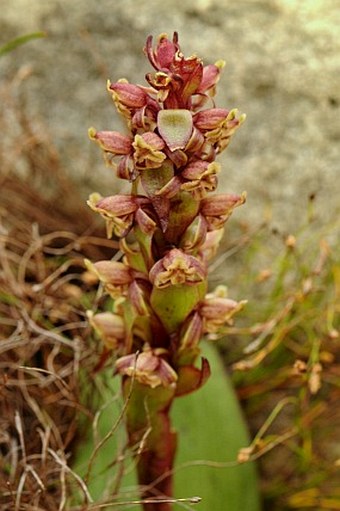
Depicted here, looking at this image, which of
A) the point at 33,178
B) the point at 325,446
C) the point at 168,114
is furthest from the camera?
the point at 33,178

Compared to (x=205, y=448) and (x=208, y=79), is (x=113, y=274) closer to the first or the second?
(x=208, y=79)

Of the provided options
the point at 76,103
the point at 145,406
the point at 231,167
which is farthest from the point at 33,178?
the point at 145,406

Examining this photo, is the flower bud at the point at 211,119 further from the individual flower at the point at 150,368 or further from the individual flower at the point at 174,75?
the individual flower at the point at 150,368

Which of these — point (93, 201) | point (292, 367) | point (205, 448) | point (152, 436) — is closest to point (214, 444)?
point (205, 448)

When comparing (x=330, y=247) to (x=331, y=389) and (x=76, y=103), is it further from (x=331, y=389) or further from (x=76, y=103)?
(x=76, y=103)

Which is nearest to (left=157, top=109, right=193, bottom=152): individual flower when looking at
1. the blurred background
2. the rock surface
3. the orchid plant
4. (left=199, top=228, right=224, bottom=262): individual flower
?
the orchid plant

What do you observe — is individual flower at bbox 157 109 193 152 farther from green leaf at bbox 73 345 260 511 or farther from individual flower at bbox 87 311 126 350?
green leaf at bbox 73 345 260 511
